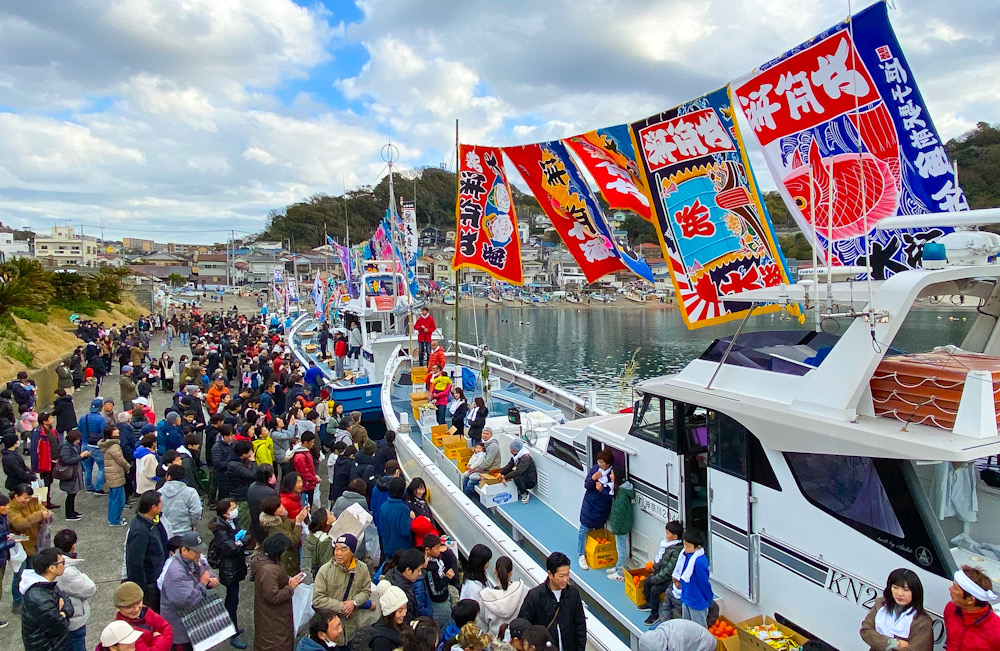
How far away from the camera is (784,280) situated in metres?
7.98

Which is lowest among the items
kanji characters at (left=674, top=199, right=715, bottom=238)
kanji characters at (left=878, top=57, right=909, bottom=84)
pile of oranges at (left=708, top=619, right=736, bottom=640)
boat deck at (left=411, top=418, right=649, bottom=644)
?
boat deck at (left=411, top=418, right=649, bottom=644)

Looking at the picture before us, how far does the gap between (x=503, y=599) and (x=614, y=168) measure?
6.61m

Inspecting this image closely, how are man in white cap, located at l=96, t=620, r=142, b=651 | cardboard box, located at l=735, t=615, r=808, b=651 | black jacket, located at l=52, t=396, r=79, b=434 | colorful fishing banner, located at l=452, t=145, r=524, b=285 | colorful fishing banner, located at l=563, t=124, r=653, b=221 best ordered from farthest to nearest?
black jacket, located at l=52, t=396, r=79, b=434 → colorful fishing banner, located at l=452, t=145, r=524, b=285 → colorful fishing banner, located at l=563, t=124, r=653, b=221 → cardboard box, located at l=735, t=615, r=808, b=651 → man in white cap, located at l=96, t=620, r=142, b=651

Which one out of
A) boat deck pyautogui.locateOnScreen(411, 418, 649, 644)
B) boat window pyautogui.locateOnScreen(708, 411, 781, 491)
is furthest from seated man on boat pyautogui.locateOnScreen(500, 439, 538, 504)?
boat window pyautogui.locateOnScreen(708, 411, 781, 491)

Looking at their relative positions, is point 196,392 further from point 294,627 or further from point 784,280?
point 784,280

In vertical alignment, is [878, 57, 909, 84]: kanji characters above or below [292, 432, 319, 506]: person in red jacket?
above

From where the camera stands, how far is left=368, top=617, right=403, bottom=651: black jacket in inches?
165

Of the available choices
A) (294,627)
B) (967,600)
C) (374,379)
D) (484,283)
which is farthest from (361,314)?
(484,283)

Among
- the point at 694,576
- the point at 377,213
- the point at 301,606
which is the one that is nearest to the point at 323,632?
the point at 301,606

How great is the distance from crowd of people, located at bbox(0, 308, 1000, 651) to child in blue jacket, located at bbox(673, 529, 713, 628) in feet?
0.04

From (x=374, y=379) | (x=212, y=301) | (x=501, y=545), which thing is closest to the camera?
(x=501, y=545)

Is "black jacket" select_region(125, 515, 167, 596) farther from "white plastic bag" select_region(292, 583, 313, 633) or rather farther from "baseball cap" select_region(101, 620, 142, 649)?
"baseball cap" select_region(101, 620, 142, 649)

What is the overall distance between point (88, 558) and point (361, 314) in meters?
12.7

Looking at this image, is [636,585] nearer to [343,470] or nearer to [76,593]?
[343,470]
